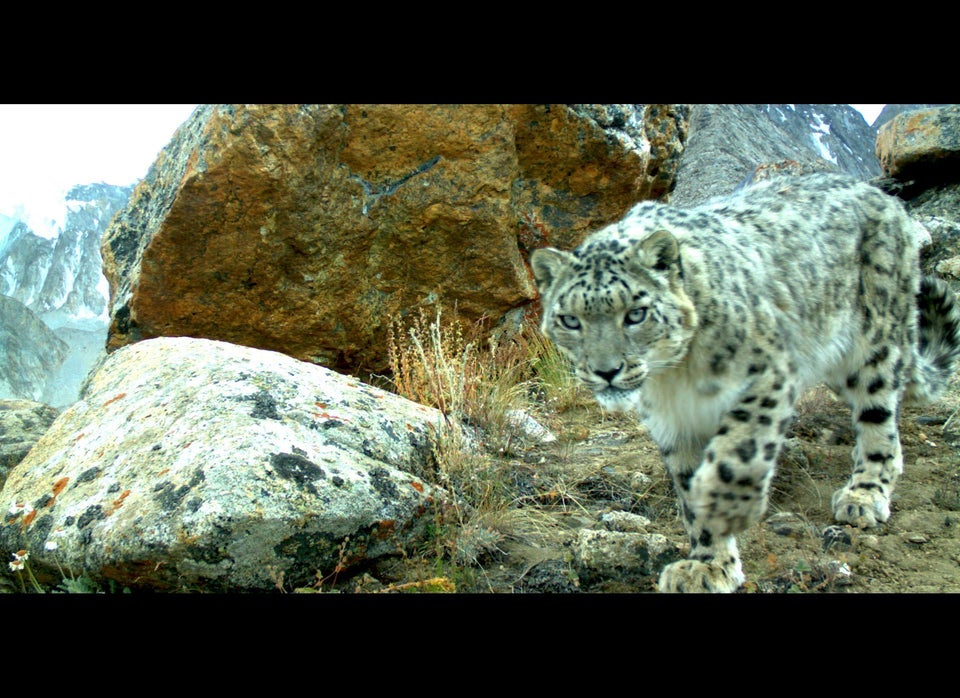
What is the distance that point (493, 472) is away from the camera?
17.2 ft

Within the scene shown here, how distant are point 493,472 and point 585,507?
603 millimetres

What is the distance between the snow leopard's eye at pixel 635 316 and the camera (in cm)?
373

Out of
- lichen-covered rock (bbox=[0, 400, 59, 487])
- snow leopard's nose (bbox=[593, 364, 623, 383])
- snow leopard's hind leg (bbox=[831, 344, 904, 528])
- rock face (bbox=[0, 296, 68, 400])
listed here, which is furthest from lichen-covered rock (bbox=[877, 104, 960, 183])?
rock face (bbox=[0, 296, 68, 400])

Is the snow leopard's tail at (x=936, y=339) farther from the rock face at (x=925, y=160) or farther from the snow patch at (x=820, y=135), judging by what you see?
the snow patch at (x=820, y=135)

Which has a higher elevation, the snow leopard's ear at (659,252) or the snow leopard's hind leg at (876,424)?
the snow leopard's ear at (659,252)

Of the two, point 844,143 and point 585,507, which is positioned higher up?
point 844,143

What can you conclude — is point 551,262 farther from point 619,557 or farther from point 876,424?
point 876,424

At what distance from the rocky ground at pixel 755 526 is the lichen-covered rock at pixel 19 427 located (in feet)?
14.2

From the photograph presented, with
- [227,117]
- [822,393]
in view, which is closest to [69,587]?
[227,117]

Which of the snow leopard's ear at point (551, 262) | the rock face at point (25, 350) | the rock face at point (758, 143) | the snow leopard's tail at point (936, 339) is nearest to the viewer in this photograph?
the snow leopard's ear at point (551, 262)

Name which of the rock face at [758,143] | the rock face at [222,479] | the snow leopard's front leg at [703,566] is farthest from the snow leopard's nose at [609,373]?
the rock face at [758,143]

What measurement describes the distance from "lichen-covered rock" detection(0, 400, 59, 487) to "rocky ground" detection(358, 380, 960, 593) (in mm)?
4328
